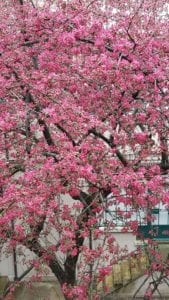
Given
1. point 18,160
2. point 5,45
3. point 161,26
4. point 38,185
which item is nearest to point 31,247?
point 18,160

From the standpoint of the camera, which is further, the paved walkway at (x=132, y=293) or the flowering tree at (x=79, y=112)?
the paved walkway at (x=132, y=293)

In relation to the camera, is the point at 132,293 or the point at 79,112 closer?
the point at 79,112

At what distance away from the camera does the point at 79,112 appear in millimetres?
4691

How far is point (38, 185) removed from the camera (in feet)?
13.7

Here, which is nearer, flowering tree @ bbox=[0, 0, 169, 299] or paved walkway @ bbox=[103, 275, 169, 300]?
flowering tree @ bbox=[0, 0, 169, 299]

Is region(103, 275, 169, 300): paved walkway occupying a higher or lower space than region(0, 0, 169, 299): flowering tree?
lower

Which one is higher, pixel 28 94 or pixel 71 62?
pixel 71 62

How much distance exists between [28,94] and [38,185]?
4.93 feet

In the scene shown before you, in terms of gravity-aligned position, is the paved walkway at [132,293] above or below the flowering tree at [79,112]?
below

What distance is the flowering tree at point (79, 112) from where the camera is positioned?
4.52 metres

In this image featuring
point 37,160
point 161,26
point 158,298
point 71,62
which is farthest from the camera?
point 158,298

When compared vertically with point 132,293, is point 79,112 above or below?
above

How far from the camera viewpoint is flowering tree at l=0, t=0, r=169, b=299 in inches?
178

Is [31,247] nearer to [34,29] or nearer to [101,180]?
[101,180]
